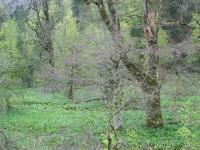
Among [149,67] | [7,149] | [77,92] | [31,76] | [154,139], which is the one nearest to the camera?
[7,149]

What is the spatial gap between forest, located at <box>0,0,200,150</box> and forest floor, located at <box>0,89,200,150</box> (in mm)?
33

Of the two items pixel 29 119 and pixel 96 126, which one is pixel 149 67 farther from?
pixel 29 119

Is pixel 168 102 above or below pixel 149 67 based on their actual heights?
below

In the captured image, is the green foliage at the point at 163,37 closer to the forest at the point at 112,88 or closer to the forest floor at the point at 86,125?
the forest at the point at 112,88

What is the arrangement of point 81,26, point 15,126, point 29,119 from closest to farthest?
point 15,126 → point 29,119 → point 81,26

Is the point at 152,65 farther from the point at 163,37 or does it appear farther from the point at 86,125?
the point at 163,37

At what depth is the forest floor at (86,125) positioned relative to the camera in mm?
12516

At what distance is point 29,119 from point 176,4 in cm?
2311

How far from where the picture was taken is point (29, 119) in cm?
2495

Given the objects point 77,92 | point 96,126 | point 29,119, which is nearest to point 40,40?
point 77,92

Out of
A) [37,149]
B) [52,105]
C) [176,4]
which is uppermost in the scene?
[176,4]

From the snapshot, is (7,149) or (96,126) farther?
(96,126)

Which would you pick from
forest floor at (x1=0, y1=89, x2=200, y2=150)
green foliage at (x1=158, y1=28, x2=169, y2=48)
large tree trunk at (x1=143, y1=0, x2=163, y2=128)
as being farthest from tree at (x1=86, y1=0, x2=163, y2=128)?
green foliage at (x1=158, y1=28, x2=169, y2=48)

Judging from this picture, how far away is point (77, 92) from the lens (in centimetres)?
3425
